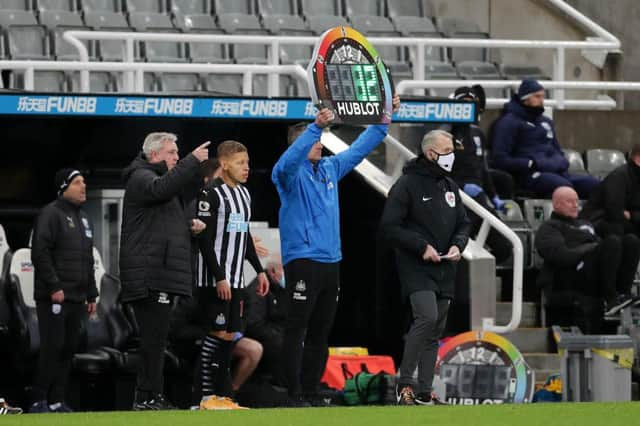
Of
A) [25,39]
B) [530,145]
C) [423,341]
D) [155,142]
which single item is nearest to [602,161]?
[530,145]

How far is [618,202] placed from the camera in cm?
1531

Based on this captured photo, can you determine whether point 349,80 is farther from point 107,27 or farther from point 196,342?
point 107,27

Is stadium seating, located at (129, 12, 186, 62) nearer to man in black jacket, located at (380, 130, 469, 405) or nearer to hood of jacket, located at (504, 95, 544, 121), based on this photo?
hood of jacket, located at (504, 95, 544, 121)

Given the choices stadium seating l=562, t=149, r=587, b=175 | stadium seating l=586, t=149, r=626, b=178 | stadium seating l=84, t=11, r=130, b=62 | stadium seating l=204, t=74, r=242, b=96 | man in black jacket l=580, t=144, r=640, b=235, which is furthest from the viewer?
stadium seating l=84, t=11, r=130, b=62

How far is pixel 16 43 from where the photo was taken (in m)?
19.5

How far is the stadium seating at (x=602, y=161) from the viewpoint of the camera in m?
17.5

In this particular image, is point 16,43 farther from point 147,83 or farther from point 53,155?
point 53,155

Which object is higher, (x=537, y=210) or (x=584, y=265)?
(x=537, y=210)

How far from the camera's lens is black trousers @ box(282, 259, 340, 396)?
1156 cm

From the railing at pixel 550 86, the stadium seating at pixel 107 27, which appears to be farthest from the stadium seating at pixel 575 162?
the stadium seating at pixel 107 27

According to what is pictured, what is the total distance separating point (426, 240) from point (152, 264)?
6.85 ft

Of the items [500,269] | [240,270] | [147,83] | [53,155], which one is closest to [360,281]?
[500,269]

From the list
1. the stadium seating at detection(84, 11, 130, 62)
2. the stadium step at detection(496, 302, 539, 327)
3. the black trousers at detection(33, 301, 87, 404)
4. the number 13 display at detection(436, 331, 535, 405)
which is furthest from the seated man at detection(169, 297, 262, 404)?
the stadium seating at detection(84, 11, 130, 62)

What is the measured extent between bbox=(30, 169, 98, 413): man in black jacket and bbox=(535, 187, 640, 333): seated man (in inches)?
163
